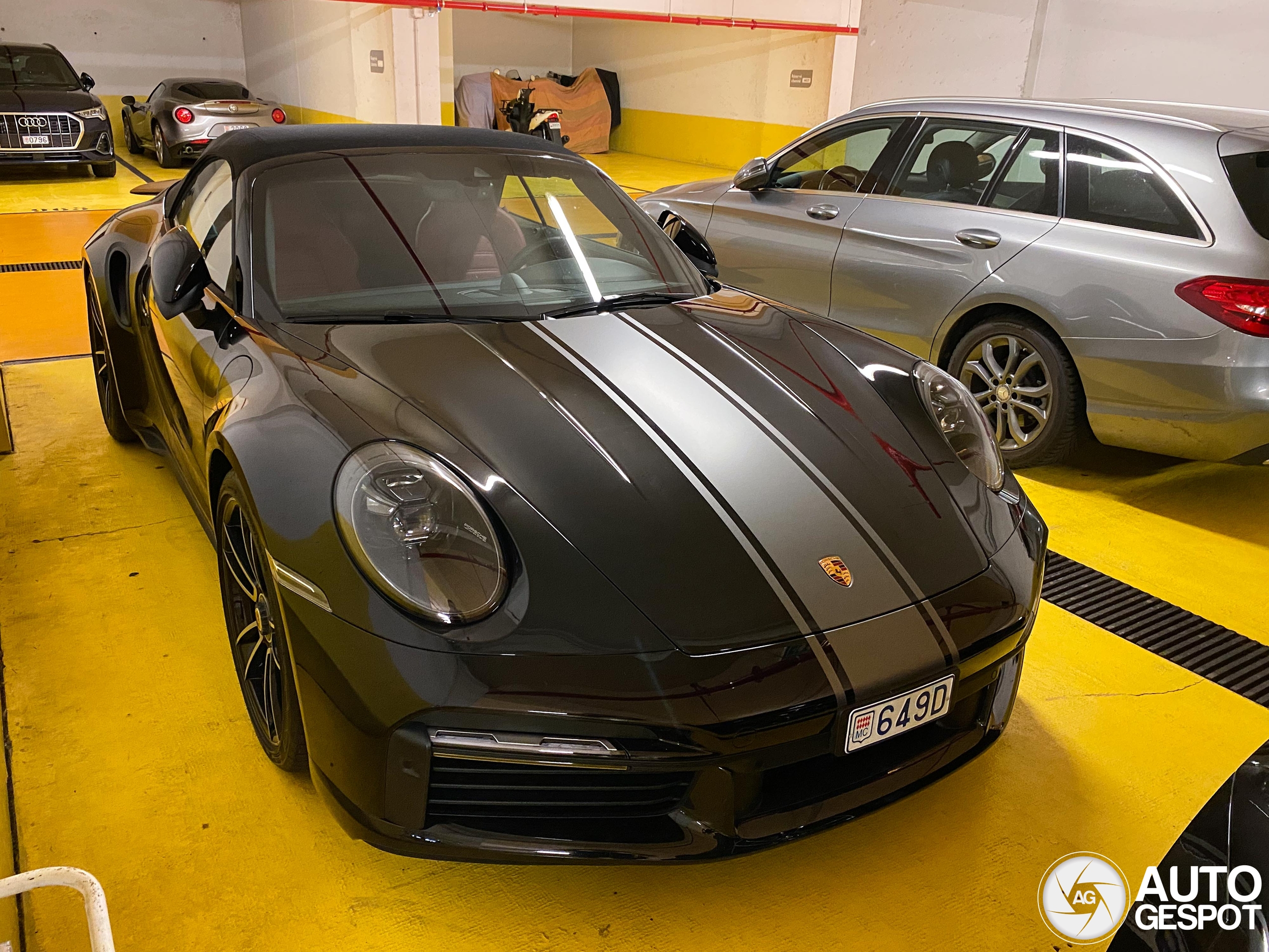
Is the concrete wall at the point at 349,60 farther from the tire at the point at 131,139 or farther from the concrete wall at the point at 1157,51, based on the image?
the concrete wall at the point at 1157,51

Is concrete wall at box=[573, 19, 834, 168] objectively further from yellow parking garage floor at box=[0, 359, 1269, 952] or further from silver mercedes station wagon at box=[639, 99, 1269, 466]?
yellow parking garage floor at box=[0, 359, 1269, 952]

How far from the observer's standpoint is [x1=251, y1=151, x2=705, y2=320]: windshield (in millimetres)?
2236

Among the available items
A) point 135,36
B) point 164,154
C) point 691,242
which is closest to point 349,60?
point 164,154

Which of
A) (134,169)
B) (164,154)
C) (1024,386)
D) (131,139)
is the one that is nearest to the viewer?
(1024,386)

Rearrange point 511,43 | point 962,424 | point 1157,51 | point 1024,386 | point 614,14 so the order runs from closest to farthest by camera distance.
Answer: point 962,424 → point 1024,386 → point 1157,51 → point 614,14 → point 511,43

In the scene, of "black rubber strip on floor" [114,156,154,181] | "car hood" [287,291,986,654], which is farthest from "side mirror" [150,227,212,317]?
"black rubber strip on floor" [114,156,154,181]

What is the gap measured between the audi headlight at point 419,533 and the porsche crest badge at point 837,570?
54 cm

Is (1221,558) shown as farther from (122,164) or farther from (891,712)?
(122,164)

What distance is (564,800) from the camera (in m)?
1.52

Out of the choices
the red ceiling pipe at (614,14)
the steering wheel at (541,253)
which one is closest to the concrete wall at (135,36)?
the red ceiling pipe at (614,14)

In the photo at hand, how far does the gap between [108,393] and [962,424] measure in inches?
117

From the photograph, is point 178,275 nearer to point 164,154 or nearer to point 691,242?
point 691,242

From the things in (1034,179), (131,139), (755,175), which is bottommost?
(131,139)

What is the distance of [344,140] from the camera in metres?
2.53
